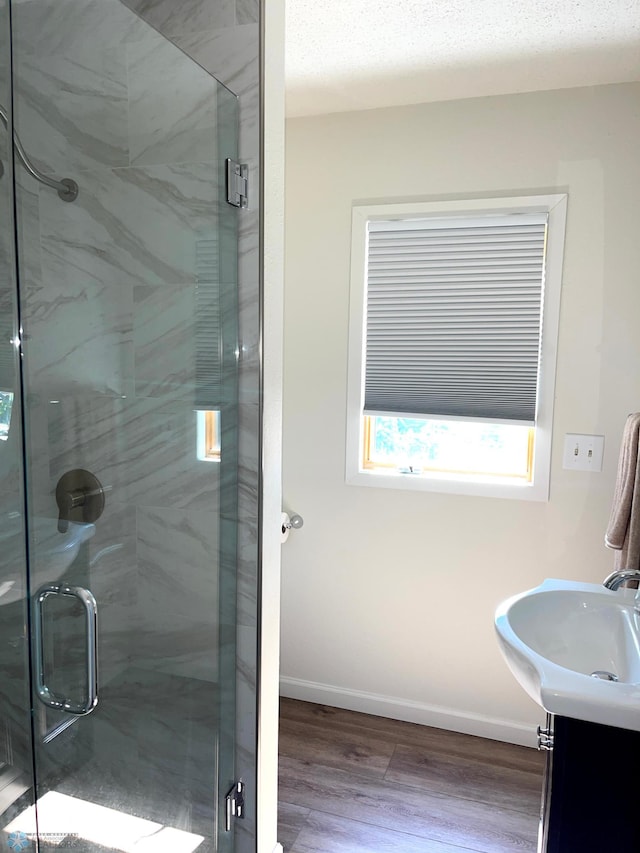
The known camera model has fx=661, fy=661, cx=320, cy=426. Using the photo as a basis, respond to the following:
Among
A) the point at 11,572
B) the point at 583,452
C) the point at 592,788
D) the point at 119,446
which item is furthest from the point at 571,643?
the point at 11,572

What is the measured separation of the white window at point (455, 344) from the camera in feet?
8.04

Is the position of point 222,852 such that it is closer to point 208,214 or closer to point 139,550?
point 139,550

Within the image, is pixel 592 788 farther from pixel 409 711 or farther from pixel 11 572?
pixel 409 711

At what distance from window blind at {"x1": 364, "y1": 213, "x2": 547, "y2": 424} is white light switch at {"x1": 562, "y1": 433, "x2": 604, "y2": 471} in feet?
0.59

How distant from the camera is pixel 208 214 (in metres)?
1.58

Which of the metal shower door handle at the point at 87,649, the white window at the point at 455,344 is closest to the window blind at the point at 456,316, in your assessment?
the white window at the point at 455,344

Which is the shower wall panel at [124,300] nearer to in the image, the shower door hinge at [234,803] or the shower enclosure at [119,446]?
the shower enclosure at [119,446]

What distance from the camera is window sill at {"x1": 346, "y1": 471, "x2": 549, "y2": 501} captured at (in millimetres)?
2516

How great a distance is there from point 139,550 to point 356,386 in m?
1.40

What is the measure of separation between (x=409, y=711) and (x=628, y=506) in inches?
50.0

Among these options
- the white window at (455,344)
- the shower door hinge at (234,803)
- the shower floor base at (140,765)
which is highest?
the white window at (455,344)

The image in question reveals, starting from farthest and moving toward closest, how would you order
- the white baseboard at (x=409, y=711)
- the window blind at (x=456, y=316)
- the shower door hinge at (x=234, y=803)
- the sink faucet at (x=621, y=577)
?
the white baseboard at (x=409, y=711) < the window blind at (x=456, y=316) < the shower door hinge at (x=234, y=803) < the sink faucet at (x=621, y=577)

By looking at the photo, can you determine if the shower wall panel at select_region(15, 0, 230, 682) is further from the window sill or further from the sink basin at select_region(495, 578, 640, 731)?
the window sill

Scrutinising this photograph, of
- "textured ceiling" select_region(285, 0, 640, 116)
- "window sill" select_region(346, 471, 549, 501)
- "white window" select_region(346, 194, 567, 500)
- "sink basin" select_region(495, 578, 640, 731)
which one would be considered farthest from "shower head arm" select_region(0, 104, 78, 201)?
"window sill" select_region(346, 471, 549, 501)
